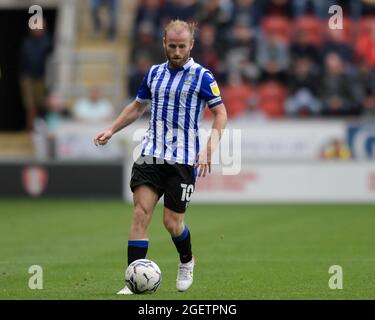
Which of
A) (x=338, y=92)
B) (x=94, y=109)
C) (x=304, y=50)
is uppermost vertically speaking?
(x=304, y=50)

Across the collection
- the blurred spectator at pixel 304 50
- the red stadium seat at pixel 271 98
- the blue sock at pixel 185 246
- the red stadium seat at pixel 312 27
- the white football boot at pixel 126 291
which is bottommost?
the white football boot at pixel 126 291

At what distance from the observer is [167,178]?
9.20 metres

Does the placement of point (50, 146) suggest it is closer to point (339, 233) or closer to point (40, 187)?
point (40, 187)

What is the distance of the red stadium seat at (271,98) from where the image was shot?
75.1 feet

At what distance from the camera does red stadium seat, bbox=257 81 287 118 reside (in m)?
22.9

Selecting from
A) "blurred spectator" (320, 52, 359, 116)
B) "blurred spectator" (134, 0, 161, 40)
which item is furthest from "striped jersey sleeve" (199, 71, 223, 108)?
"blurred spectator" (134, 0, 161, 40)

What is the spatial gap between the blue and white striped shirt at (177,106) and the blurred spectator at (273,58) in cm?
1401

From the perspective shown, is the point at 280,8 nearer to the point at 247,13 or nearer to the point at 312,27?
the point at 247,13

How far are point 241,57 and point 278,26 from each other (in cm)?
134

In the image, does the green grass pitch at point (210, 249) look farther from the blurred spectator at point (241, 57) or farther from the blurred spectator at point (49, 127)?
the blurred spectator at point (241, 57)

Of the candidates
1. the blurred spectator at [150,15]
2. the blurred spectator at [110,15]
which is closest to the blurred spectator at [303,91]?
the blurred spectator at [150,15]

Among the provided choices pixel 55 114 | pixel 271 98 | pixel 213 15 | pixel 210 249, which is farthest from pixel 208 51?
pixel 210 249

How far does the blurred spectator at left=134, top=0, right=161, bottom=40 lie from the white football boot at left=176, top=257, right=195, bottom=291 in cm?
1518

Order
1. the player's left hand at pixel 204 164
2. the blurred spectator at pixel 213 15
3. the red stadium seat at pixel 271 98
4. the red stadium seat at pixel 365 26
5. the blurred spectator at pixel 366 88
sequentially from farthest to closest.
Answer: the blurred spectator at pixel 213 15, the red stadium seat at pixel 365 26, the red stadium seat at pixel 271 98, the blurred spectator at pixel 366 88, the player's left hand at pixel 204 164
